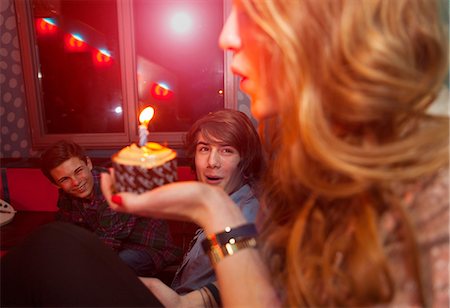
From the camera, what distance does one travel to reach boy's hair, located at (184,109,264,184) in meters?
1.69

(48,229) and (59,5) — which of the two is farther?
(59,5)

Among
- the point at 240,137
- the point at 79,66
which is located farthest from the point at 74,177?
the point at 79,66

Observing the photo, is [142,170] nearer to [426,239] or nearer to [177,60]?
[426,239]

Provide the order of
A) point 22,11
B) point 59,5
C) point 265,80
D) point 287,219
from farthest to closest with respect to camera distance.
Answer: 1. point 59,5
2. point 22,11
3. point 287,219
4. point 265,80

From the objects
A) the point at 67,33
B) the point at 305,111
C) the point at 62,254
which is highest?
the point at 67,33

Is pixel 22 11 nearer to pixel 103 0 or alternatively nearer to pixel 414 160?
pixel 103 0

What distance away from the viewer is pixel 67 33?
3.71 metres

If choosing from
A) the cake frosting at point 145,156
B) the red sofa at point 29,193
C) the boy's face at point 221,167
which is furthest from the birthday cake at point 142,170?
the red sofa at point 29,193

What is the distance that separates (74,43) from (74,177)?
198 cm

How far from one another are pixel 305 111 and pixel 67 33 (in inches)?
141

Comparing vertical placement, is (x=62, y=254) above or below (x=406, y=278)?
below

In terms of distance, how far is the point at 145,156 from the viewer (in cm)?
96

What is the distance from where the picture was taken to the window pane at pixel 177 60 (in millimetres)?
3484

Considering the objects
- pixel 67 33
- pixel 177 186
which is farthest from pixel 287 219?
pixel 67 33
